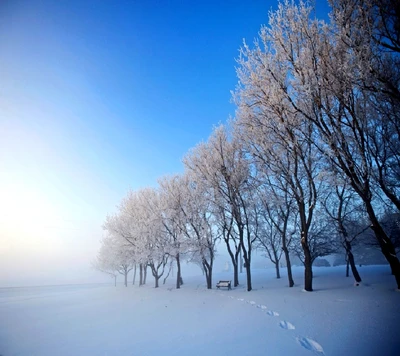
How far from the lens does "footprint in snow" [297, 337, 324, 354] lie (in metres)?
4.84

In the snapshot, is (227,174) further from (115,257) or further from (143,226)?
(115,257)

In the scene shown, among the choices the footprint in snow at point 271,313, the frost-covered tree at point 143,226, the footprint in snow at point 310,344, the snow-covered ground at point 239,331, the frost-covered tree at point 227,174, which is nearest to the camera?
the footprint in snow at point 310,344

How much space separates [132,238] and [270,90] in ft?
74.8

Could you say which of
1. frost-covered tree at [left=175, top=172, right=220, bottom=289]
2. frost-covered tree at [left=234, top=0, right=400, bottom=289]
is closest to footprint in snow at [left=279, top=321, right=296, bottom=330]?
frost-covered tree at [left=234, top=0, right=400, bottom=289]

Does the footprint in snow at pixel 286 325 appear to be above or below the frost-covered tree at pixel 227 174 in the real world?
below

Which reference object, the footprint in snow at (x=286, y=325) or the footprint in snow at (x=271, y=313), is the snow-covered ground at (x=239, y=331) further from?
the footprint in snow at (x=271, y=313)

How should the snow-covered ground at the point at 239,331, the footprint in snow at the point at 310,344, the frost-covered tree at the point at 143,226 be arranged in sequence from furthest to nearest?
1. the frost-covered tree at the point at 143,226
2. the snow-covered ground at the point at 239,331
3. the footprint in snow at the point at 310,344

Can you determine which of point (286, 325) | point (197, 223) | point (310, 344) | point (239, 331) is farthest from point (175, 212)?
point (310, 344)

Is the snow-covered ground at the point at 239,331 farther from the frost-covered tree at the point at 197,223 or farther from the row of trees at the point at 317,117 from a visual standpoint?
the frost-covered tree at the point at 197,223

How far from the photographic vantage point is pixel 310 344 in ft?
17.0

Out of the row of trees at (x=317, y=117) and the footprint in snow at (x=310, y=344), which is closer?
the footprint in snow at (x=310, y=344)

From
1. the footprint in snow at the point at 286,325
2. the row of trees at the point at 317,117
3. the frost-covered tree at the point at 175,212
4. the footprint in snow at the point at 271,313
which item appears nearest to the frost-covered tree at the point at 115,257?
the frost-covered tree at the point at 175,212

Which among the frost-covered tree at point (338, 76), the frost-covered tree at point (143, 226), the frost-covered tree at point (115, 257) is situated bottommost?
the frost-covered tree at point (115, 257)

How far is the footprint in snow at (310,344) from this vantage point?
4.84 m
